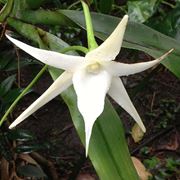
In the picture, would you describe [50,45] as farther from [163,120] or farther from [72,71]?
[163,120]

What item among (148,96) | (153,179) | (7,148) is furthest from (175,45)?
→ (148,96)

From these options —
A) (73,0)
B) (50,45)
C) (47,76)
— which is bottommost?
(47,76)

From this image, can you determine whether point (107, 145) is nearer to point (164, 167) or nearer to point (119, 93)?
point (119, 93)

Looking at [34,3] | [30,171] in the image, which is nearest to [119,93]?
[34,3]

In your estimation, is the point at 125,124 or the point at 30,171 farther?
the point at 125,124

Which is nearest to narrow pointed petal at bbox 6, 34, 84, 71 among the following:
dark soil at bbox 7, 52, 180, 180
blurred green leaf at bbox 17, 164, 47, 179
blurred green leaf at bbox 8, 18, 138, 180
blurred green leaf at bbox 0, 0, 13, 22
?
blurred green leaf at bbox 8, 18, 138, 180

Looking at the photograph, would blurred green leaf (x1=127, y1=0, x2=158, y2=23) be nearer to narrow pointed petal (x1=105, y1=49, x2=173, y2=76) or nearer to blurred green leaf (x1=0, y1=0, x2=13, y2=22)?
blurred green leaf (x1=0, y1=0, x2=13, y2=22)

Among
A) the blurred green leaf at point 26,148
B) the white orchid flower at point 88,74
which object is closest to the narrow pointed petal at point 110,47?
the white orchid flower at point 88,74

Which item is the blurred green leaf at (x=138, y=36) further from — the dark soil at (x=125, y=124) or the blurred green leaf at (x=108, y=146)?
the dark soil at (x=125, y=124)
